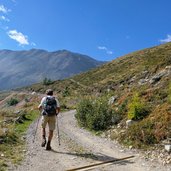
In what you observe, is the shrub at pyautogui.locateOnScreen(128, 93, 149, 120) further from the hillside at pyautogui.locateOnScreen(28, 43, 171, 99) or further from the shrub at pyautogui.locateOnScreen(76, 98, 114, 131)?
the hillside at pyautogui.locateOnScreen(28, 43, 171, 99)

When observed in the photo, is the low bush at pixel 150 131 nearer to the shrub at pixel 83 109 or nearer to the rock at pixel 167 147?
the rock at pixel 167 147

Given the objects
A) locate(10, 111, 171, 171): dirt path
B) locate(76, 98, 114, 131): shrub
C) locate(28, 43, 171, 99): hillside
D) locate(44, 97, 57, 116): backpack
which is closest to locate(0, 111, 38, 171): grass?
locate(10, 111, 171, 171): dirt path

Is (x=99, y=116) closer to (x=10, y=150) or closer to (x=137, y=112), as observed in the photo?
(x=137, y=112)

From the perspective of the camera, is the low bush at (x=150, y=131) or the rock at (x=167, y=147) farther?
the low bush at (x=150, y=131)

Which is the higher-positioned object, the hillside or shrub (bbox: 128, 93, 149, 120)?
the hillside

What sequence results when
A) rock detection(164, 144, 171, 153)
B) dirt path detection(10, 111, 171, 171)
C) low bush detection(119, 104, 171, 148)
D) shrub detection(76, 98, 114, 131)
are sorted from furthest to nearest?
1. shrub detection(76, 98, 114, 131)
2. low bush detection(119, 104, 171, 148)
3. rock detection(164, 144, 171, 153)
4. dirt path detection(10, 111, 171, 171)

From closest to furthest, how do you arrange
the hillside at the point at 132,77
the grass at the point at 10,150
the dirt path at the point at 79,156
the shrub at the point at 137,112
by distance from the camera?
the dirt path at the point at 79,156
the grass at the point at 10,150
the shrub at the point at 137,112
the hillside at the point at 132,77

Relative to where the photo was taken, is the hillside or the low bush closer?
the low bush

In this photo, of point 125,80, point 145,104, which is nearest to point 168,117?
point 145,104

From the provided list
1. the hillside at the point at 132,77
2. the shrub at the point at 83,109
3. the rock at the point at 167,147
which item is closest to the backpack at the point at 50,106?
the rock at the point at 167,147

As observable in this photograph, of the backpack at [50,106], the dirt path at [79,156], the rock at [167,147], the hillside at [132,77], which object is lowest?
the dirt path at [79,156]

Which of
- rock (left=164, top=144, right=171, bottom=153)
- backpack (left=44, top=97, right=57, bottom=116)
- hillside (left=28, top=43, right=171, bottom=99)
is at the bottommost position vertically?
rock (left=164, top=144, right=171, bottom=153)

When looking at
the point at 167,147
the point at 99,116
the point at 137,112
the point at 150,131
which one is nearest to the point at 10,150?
the point at 150,131

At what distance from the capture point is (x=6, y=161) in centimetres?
1269
